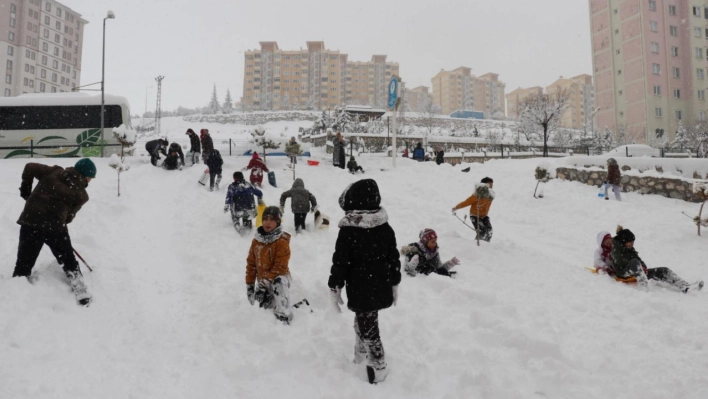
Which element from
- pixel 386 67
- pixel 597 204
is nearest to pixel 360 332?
pixel 597 204

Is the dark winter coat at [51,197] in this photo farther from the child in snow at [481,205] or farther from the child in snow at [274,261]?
the child in snow at [481,205]

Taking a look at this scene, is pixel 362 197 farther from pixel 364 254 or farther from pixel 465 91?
pixel 465 91

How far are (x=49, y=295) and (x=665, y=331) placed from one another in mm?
6723

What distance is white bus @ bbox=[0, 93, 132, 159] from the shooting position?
62.2ft

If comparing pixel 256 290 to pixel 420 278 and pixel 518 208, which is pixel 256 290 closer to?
pixel 420 278

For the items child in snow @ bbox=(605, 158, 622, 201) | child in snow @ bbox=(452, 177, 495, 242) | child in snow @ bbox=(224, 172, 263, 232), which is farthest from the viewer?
child in snow @ bbox=(605, 158, 622, 201)

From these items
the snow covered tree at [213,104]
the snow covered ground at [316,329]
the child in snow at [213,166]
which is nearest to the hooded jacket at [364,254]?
the snow covered ground at [316,329]

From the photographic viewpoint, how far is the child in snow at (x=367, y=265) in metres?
3.23

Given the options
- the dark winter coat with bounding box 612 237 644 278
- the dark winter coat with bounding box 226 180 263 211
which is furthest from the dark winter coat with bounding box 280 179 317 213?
the dark winter coat with bounding box 612 237 644 278

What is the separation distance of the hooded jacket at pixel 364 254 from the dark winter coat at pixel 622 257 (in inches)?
193

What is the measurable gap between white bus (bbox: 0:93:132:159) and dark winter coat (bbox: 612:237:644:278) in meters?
20.9

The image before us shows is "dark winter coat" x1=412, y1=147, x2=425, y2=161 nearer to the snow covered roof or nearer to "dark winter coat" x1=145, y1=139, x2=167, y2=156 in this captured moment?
"dark winter coat" x1=145, y1=139, x2=167, y2=156

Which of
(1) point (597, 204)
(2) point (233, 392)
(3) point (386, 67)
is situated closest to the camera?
(2) point (233, 392)

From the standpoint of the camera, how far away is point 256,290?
14.7 feet
